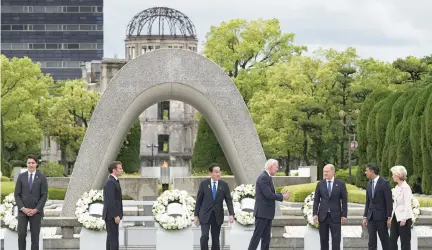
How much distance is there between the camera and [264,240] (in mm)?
18375

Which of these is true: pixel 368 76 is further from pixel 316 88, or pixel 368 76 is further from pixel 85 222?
pixel 85 222

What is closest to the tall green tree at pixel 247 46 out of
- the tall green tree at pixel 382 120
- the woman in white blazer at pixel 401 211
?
the tall green tree at pixel 382 120

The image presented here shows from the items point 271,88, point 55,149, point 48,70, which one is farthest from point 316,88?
point 48,70

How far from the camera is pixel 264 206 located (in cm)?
1828

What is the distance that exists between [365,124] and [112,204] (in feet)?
93.2

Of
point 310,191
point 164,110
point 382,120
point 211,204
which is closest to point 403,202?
point 211,204

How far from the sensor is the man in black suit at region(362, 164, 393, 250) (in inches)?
724

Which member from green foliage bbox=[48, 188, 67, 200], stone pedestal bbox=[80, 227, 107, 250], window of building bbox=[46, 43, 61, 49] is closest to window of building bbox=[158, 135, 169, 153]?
window of building bbox=[46, 43, 61, 49]

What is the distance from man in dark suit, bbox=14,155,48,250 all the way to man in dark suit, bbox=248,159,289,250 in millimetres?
3520

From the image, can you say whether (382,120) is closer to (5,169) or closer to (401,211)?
(5,169)

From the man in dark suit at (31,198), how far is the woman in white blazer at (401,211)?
18.8 ft

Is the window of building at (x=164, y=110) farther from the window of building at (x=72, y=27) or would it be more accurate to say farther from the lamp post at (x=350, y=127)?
A: the lamp post at (x=350, y=127)

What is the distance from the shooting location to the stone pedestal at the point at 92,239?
789 inches

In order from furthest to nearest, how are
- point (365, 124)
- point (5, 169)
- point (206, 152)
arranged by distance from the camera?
point (206, 152)
point (5, 169)
point (365, 124)
